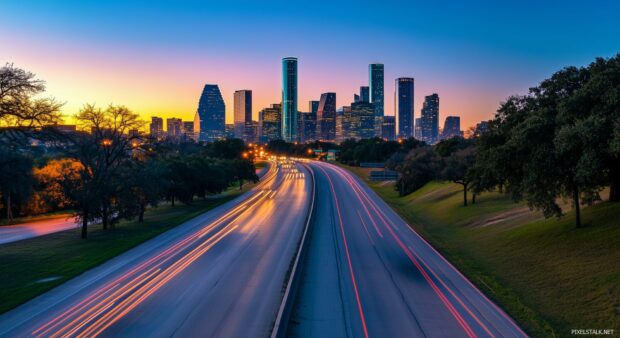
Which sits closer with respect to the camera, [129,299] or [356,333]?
[356,333]

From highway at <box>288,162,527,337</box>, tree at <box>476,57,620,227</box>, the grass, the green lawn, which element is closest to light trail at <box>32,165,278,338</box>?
the green lawn

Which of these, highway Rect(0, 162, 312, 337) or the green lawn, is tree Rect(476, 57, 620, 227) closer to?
highway Rect(0, 162, 312, 337)

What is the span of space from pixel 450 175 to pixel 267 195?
108ft

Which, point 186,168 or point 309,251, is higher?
point 186,168

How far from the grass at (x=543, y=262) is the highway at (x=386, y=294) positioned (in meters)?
1.26

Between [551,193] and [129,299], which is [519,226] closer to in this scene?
[551,193]

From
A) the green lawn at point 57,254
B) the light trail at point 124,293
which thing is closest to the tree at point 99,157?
the green lawn at point 57,254

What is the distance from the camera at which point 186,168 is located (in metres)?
61.1

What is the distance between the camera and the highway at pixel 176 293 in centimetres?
1780

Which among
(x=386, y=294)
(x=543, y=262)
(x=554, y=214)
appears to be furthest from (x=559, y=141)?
(x=386, y=294)

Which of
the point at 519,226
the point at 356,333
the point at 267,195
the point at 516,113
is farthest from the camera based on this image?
the point at 267,195

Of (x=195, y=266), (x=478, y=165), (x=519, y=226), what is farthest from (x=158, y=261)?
(x=519, y=226)

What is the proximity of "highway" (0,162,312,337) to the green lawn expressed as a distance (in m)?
0.91

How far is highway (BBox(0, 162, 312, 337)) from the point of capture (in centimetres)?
1780
